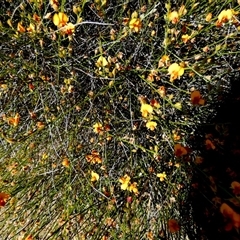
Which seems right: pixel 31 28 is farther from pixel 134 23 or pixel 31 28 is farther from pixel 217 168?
pixel 217 168

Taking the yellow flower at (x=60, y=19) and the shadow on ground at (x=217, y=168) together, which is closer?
the yellow flower at (x=60, y=19)

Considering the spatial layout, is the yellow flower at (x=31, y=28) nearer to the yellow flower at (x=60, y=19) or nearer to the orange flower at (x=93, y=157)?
the yellow flower at (x=60, y=19)

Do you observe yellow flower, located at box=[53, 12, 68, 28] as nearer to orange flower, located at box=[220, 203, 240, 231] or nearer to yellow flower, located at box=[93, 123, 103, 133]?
yellow flower, located at box=[93, 123, 103, 133]

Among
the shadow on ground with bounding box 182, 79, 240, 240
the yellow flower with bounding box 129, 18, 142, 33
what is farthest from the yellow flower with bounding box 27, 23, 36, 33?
the shadow on ground with bounding box 182, 79, 240, 240

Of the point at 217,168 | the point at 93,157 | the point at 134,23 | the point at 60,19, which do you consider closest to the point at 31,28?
the point at 60,19

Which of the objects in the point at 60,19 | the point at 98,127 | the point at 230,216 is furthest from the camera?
the point at 98,127

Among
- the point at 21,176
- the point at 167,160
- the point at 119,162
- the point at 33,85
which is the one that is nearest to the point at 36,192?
the point at 21,176

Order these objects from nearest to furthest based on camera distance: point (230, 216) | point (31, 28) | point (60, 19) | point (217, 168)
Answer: point (230, 216) → point (60, 19) → point (31, 28) → point (217, 168)

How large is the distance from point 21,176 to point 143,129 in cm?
69

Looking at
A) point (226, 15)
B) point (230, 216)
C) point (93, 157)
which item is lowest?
point (93, 157)

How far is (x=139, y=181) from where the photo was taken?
5.14ft

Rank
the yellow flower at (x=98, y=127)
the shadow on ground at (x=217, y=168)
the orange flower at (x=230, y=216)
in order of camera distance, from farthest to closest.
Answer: the shadow on ground at (x=217, y=168), the yellow flower at (x=98, y=127), the orange flower at (x=230, y=216)

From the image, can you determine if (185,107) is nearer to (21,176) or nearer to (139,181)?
(139,181)

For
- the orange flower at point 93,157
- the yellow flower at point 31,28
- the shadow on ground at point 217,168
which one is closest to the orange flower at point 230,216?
the shadow on ground at point 217,168
